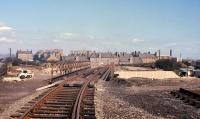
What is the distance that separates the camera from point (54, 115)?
15.0 meters

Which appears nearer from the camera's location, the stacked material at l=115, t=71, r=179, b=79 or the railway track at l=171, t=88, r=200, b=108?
the railway track at l=171, t=88, r=200, b=108

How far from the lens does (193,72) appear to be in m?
61.5

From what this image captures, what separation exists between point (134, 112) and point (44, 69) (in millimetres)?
49834

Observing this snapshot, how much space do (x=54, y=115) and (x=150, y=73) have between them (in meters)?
40.4

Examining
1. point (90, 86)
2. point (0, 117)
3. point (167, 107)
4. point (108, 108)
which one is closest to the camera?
point (0, 117)

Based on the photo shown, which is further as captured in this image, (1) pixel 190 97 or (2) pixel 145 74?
(2) pixel 145 74

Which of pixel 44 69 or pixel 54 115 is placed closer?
pixel 54 115

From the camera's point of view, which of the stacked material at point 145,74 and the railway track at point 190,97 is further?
the stacked material at point 145,74

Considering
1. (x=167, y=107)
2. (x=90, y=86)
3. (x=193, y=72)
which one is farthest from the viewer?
(x=193, y=72)

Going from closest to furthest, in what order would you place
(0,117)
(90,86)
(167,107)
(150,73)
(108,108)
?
(0,117), (108,108), (167,107), (90,86), (150,73)

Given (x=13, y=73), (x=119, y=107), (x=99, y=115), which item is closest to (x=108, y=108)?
(x=119, y=107)

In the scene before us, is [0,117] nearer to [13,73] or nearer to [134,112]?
[134,112]

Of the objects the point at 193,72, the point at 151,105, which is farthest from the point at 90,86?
the point at 193,72

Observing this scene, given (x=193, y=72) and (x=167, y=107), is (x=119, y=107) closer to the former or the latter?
(x=167, y=107)
